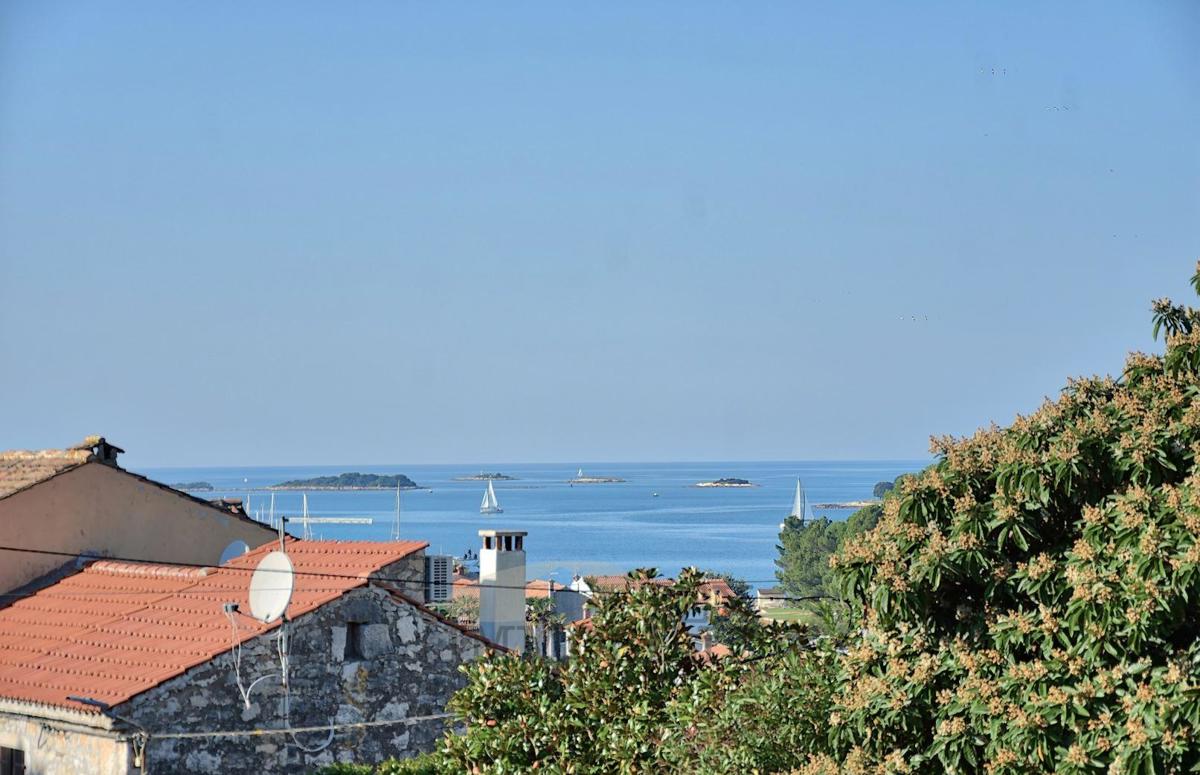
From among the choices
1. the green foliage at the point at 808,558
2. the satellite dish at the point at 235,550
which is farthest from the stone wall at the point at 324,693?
the green foliage at the point at 808,558

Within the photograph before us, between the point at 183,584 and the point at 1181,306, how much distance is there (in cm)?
1215

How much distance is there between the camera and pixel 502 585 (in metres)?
17.9

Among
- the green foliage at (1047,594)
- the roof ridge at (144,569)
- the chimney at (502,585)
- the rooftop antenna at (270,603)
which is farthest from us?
the chimney at (502,585)

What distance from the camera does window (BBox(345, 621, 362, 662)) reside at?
15562 mm

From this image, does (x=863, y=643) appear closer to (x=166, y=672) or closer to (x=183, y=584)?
(x=166, y=672)

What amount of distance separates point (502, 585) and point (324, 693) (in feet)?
10.6

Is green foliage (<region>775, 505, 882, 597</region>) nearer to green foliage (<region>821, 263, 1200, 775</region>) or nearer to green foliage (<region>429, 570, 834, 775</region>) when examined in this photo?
green foliage (<region>429, 570, 834, 775</region>)

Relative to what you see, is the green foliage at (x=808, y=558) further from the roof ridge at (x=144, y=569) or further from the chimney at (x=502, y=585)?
the roof ridge at (x=144, y=569)

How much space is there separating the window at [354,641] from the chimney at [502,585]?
2.54 m

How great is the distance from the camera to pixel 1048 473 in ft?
27.7

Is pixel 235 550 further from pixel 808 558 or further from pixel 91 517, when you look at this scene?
pixel 808 558

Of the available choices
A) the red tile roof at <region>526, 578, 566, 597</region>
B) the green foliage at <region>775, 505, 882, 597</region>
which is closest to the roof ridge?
the red tile roof at <region>526, 578, 566, 597</region>

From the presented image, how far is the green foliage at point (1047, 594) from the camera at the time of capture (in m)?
7.62

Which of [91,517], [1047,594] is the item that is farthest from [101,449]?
[1047,594]
